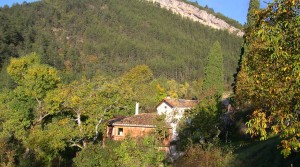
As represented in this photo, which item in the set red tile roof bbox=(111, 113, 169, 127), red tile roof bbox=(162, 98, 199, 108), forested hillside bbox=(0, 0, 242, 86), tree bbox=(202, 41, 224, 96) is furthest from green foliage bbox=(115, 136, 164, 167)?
forested hillside bbox=(0, 0, 242, 86)

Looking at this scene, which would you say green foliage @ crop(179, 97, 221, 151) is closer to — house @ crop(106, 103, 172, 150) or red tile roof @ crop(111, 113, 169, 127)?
house @ crop(106, 103, 172, 150)

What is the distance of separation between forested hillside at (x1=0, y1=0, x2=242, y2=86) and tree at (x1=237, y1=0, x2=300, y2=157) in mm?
86899

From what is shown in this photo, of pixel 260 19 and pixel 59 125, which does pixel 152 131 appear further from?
Answer: pixel 260 19

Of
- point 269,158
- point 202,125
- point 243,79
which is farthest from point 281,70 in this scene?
point 202,125

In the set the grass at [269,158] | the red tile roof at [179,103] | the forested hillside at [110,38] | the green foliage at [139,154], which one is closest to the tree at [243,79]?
the grass at [269,158]

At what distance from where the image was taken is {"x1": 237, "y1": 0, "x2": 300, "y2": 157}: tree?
242 inches

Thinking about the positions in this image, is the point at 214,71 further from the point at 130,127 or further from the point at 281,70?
the point at 281,70

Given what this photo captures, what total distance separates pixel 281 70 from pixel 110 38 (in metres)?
148

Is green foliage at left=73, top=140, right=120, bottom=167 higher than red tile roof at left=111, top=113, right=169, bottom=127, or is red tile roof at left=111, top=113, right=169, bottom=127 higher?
A: red tile roof at left=111, top=113, right=169, bottom=127

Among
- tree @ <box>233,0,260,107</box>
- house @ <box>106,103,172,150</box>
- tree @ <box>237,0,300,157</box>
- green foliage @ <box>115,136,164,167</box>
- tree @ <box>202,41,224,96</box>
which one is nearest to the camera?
tree @ <box>237,0,300,157</box>

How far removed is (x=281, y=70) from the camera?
645 centimetres

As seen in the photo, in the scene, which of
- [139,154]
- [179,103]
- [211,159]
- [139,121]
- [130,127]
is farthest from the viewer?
[179,103]

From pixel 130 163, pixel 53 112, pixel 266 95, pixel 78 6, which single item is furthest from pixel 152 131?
pixel 78 6

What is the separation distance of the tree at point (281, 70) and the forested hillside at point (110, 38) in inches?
3421
